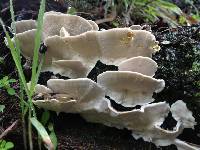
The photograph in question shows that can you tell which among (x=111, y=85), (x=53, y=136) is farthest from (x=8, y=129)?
(x=111, y=85)

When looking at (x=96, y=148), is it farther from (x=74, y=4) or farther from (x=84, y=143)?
(x=74, y=4)

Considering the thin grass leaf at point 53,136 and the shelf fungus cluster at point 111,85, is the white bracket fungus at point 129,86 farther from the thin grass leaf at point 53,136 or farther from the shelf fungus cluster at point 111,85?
the thin grass leaf at point 53,136

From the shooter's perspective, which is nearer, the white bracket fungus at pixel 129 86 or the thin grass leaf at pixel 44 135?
the thin grass leaf at pixel 44 135

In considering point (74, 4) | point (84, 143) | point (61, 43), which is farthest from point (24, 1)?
point (84, 143)

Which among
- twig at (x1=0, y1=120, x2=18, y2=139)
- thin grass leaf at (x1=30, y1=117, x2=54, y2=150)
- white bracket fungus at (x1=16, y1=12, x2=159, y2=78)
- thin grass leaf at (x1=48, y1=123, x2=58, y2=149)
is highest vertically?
white bracket fungus at (x1=16, y1=12, x2=159, y2=78)

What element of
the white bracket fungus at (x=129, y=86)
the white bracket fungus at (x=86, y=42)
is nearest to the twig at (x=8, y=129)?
the white bracket fungus at (x=86, y=42)

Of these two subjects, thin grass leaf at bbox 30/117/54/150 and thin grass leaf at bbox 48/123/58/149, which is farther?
thin grass leaf at bbox 48/123/58/149

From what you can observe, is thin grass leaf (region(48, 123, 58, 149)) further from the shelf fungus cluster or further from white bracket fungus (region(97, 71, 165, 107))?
white bracket fungus (region(97, 71, 165, 107))

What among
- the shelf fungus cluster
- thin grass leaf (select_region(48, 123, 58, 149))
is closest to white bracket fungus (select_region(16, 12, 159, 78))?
the shelf fungus cluster
